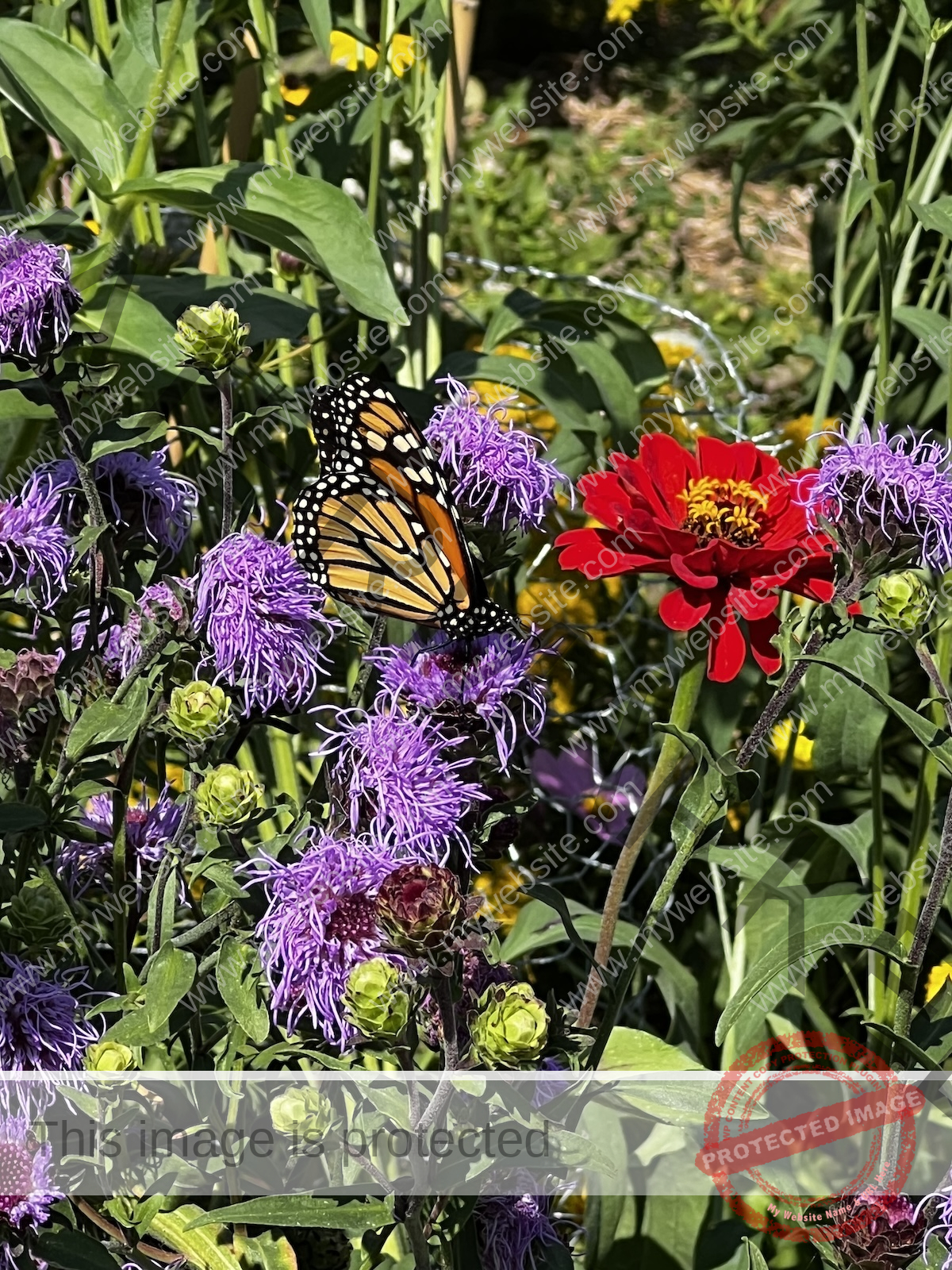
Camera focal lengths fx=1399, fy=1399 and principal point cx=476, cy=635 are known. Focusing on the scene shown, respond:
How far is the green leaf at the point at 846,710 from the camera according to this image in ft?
3.83

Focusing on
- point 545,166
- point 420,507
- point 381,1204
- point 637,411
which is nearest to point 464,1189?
point 381,1204

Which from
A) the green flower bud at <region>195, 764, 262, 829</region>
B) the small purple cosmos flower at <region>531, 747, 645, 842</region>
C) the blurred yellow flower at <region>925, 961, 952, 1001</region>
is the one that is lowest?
the small purple cosmos flower at <region>531, 747, 645, 842</region>

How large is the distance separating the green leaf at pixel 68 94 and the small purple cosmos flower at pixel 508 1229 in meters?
0.84

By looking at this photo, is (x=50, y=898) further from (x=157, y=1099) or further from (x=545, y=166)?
(x=545, y=166)

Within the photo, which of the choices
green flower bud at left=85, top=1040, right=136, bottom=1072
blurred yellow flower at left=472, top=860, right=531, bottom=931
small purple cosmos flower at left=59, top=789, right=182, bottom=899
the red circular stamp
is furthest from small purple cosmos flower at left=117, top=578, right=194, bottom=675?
blurred yellow flower at left=472, top=860, right=531, bottom=931

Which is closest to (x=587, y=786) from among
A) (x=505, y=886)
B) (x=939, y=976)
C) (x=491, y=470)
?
(x=505, y=886)

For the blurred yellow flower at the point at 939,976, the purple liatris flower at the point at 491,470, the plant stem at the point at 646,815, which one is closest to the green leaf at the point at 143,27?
the purple liatris flower at the point at 491,470

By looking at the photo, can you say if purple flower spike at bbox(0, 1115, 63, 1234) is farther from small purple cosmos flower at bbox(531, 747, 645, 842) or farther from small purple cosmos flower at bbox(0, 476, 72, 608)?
small purple cosmos flower at bbox(531, 747, 645, 842)

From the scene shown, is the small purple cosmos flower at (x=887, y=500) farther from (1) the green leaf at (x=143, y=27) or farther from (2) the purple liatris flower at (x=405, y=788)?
(1) the green leaf at (x=143, y=27)

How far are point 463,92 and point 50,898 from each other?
1019 mm

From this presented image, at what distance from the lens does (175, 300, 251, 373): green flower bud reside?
86 centimetres

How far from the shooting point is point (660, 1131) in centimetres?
124

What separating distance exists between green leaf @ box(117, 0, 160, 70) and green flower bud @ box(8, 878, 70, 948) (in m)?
0.69

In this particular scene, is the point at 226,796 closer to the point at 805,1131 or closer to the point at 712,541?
the point at 712,541
